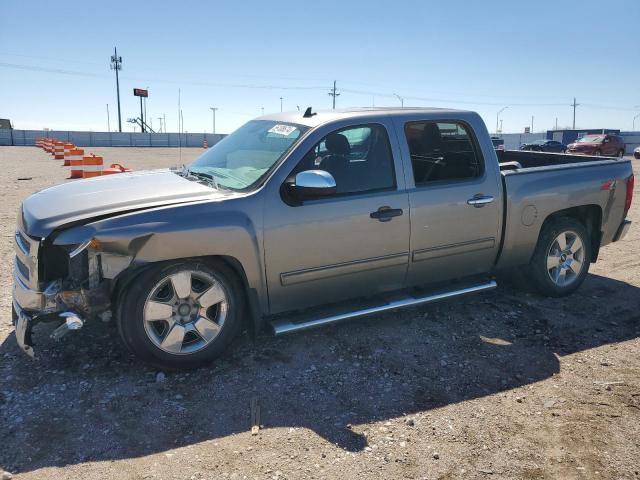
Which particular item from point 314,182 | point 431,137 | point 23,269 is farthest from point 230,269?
point 431,137

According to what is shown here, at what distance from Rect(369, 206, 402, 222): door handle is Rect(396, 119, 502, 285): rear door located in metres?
0.16

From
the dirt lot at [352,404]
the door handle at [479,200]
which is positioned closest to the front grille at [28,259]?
the dirt lot at [352,404]

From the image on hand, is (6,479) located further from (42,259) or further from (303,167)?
(303,167)

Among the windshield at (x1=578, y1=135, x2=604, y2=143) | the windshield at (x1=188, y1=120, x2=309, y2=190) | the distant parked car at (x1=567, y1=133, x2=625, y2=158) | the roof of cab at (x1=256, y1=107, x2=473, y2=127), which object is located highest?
the windshield at (x1=578, y1=135, x2=604, y2=143)

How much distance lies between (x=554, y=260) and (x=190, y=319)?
3.52 metres

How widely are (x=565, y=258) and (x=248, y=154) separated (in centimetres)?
325

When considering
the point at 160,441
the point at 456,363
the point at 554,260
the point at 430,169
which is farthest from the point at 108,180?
the point at 554,260

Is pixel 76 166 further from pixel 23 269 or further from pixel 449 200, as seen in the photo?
pixel 449 200

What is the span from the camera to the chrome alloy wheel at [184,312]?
353 centimetres

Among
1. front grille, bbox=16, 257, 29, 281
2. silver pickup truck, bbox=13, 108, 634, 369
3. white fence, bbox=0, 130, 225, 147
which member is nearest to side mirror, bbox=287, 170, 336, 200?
silver pickup truck, bbox=13, 108, 634, 369

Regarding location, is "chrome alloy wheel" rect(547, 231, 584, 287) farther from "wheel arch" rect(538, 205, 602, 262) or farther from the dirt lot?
the dirt lot

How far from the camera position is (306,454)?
288 centimetres

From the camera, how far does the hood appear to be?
3.45 metres

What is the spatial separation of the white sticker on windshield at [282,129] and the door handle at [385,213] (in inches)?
36.3
